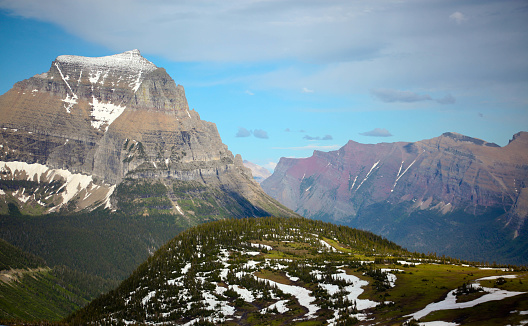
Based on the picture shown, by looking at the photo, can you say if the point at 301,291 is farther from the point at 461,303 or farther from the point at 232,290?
the point at 461,303

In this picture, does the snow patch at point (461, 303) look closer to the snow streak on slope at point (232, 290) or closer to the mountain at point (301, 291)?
the mountain at point (301, 291)

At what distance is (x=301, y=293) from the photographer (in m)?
123

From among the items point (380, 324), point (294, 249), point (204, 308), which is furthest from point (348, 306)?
point (294, 249)

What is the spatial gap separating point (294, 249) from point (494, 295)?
361 feet

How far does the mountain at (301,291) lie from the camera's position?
87.2 meters

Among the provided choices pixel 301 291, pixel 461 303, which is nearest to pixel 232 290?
pixel 301 291

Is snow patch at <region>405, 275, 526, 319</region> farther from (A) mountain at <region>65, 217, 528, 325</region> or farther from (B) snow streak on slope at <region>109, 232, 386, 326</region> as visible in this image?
(B) snow streak on slope at <region>109, 232, 386, 326</region>

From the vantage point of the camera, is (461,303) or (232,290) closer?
(461,303)

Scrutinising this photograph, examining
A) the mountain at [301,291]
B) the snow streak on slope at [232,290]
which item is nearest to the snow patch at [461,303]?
the mountain at [301,291]

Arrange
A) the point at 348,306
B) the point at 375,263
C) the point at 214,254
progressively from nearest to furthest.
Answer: the point at 348,306 → the point at 375,263 → the point at 214,254

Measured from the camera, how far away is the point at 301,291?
124 metres

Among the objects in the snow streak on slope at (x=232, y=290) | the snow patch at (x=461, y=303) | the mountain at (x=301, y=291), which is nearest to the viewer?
the snow patch at (x=461, y=303)

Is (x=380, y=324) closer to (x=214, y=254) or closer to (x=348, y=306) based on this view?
(x=348, y=306)

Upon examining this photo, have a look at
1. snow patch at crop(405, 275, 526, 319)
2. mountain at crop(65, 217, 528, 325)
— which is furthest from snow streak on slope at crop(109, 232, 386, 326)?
snow patch at crop(405, 275, 526, 319)
